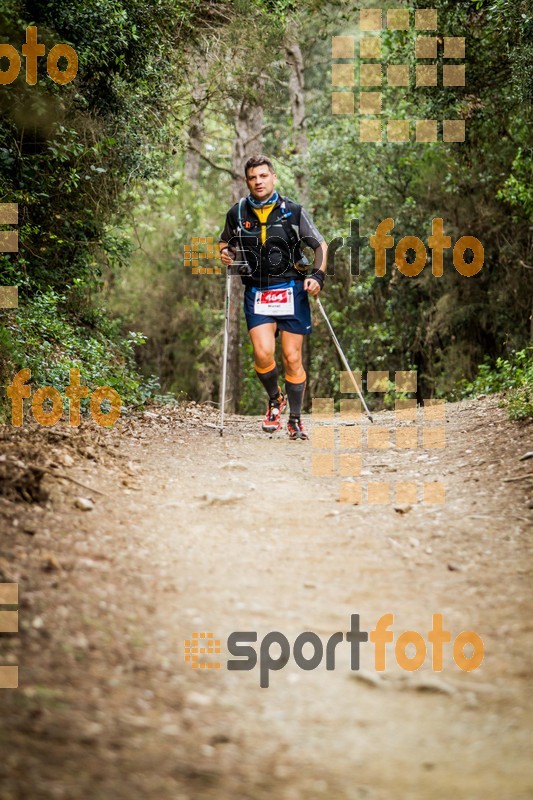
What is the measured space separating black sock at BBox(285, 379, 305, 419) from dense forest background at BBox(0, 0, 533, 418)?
2298 millimetres

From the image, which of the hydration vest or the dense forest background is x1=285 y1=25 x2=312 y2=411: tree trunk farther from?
the hydration vest

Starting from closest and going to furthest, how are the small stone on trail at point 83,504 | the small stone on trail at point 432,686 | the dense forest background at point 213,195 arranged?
1. the small stone on trail at point 432,686
2. the small stone on trail at point 83,504
3. the dense forest background at point 213,195

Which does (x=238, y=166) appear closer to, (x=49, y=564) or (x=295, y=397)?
(x=295, y=397)

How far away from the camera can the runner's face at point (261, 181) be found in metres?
8.20

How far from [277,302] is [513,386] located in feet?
12.4

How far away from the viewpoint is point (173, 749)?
8.88ft

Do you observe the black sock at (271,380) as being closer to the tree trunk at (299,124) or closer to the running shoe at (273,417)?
the running shoe at (273,417)

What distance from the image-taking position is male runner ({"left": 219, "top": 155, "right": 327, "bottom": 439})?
8.44 m

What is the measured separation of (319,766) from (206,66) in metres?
13.6

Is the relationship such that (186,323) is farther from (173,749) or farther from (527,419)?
(173,749)

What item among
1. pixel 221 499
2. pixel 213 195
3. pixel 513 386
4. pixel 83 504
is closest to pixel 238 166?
pixel 213 195

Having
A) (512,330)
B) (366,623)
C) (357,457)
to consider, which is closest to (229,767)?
(366,623)

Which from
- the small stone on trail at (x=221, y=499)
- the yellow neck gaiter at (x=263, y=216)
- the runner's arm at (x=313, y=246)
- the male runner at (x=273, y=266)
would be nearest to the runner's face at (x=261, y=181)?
the male runner at (x=273, y=266)

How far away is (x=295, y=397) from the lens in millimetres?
8852
